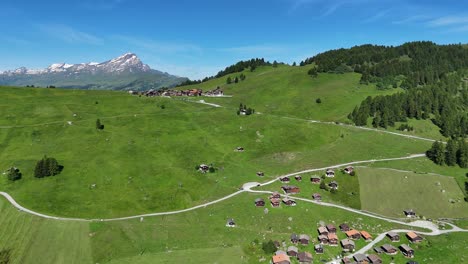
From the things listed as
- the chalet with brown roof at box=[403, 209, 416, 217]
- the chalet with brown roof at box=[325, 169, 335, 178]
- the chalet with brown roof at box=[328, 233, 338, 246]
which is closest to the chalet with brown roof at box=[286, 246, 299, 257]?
the chalet with brown roof at box=[328, 233, 338, 246]

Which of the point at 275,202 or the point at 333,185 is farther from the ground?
the point at 333,185

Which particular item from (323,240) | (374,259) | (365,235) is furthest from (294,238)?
(365,235)

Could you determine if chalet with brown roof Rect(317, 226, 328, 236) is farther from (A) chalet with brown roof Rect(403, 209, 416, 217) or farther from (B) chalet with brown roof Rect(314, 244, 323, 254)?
(A) chalet with brown roof Rect(403, 209, 416, 217)

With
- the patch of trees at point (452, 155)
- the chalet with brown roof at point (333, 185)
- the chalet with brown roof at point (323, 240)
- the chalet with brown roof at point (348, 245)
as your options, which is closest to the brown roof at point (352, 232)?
the chalet with brown roof at point (348, 245)

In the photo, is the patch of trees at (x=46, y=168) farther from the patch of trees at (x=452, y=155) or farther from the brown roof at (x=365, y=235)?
the patch of trees at (x=452, y=155)

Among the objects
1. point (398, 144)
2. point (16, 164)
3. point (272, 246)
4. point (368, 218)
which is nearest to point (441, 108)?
point (398, 144)

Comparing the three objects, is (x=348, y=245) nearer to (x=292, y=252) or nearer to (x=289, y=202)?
(x=292, y=252)
